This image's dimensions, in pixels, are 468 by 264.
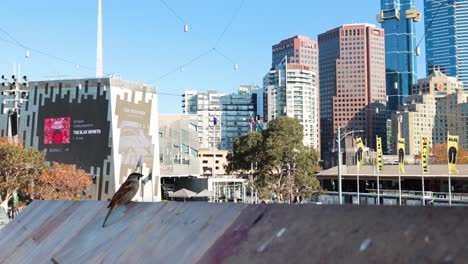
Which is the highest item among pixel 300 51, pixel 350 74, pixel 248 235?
pixel 300 51

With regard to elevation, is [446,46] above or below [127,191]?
above

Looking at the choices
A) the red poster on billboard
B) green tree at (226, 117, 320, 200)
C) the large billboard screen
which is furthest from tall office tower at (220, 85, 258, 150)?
green tree at (226, 117, 320, 200)

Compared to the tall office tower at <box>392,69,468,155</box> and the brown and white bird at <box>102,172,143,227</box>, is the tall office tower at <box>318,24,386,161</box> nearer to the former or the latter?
the tall office tower at <box>392,69,468,155</box>

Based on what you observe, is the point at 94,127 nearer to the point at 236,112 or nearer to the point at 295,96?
the point at 295,96

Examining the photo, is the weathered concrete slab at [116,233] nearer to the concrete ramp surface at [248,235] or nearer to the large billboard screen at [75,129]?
the concrete ramp surface at [248,235]

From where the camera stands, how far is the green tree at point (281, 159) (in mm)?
41500

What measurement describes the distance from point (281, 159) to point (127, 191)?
3572 cm

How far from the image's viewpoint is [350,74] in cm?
17612

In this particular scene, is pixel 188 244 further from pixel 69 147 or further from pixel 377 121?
pixel 377 121

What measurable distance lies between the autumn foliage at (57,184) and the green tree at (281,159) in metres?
14.6

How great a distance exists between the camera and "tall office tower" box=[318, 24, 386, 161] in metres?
162

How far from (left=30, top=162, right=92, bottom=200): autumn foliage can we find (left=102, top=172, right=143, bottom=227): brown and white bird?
26.5 meters

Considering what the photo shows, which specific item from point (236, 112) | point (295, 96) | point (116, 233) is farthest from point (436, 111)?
point (236, 112)

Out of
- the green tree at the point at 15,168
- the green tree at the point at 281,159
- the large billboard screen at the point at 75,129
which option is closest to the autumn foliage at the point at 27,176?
the green tree at the point at 15,168
